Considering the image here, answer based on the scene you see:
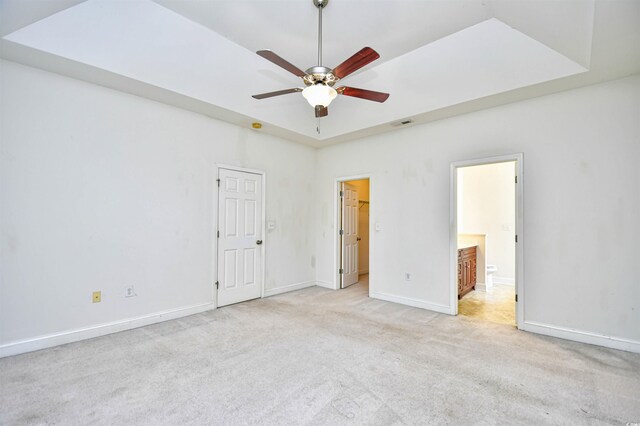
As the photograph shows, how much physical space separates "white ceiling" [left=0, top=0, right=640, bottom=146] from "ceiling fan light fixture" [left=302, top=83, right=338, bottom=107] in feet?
2.96

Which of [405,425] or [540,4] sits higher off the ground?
[540,4]

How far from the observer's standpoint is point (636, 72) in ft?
9.18

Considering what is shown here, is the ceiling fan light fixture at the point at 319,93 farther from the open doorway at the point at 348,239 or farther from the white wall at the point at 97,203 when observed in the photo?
the open doorway at the point at 348,239

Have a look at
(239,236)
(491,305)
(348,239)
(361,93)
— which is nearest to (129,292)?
(239,236)

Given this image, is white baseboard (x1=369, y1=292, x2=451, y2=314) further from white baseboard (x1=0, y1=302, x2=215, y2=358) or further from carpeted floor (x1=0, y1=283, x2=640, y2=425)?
white baseboard (x1=0, y1=302, x2=215, y2=358)

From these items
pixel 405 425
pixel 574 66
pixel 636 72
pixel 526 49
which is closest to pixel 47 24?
pixel 405 425

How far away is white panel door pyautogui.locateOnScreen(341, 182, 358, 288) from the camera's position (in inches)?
216

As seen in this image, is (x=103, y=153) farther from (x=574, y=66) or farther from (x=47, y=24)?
(x=574, y=66)

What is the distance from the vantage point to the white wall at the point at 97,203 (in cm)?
274

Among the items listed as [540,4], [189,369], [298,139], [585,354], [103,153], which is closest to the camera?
[540,4]

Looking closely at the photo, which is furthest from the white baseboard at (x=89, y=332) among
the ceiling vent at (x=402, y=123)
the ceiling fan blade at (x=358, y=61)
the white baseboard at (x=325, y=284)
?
the ceiling vent at (x=402, y=123)

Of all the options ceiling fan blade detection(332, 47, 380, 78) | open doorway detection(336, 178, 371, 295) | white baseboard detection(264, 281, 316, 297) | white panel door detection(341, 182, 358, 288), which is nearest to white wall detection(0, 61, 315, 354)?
white baseboard detection(264, 281, 316, 297)

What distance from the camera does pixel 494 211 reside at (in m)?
5.88

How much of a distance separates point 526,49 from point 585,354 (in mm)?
3040
